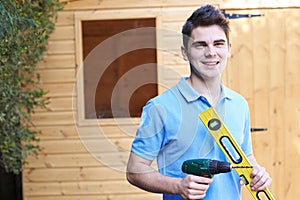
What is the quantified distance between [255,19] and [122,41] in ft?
6.73

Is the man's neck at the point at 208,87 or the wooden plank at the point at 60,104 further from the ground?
the man's neck at the point at 208,87

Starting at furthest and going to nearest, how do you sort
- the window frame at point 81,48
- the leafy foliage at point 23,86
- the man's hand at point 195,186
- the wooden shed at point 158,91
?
1. the window frame at point 81,48
2. the wooden shed at point 158,91
3. the leafy foliage at point 23,86
4. the man's hand at point 195,186

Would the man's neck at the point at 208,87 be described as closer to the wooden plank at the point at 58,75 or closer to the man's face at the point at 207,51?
the man's face at the point at 207,51

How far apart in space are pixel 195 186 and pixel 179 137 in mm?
214

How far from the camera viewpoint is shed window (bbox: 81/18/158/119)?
5.77 meters

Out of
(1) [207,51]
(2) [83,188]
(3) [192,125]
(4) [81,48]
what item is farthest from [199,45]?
(2) [83,188]

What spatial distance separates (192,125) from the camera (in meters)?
1.99

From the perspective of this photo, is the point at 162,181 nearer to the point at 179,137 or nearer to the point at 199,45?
the point at 179,137

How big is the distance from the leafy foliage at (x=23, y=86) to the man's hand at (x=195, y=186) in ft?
7.05

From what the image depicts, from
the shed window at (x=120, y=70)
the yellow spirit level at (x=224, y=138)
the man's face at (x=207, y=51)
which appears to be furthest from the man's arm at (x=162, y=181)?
the shed window at (x=120, y=70)

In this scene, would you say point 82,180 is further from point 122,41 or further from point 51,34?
point 122,41

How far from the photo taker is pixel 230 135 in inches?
76.2

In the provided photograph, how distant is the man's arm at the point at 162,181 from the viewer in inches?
72.2

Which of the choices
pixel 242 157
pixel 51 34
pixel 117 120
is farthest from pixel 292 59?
pixel 242 157
